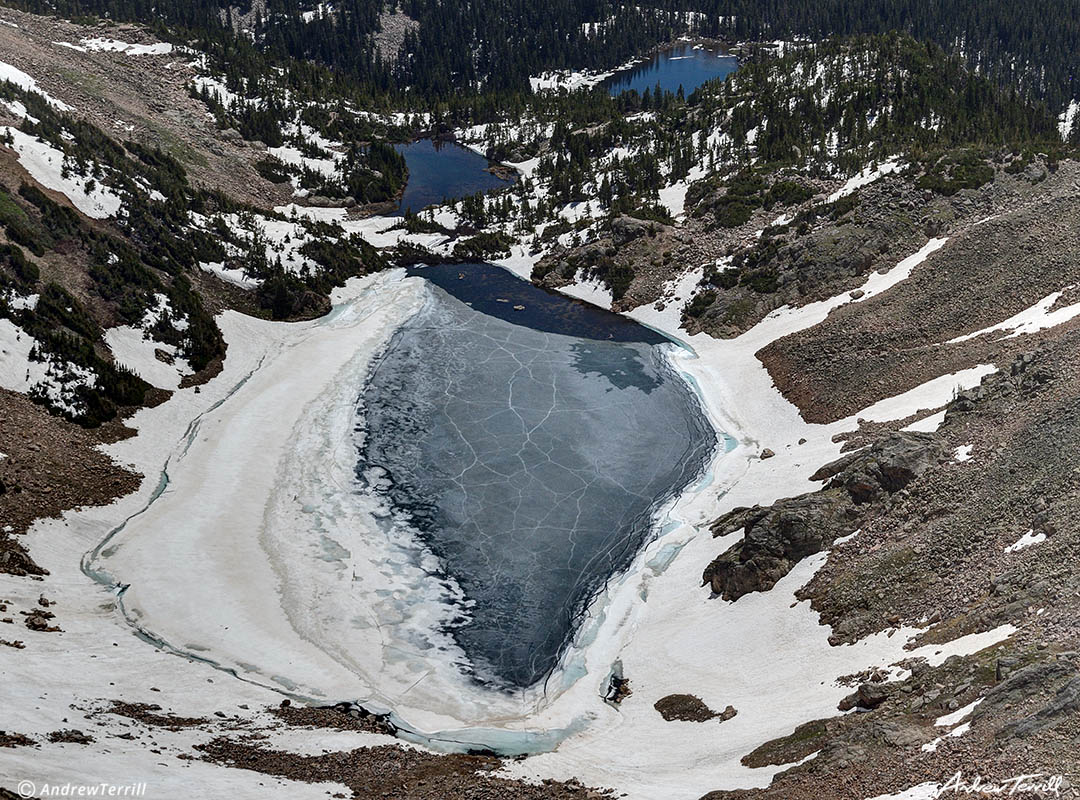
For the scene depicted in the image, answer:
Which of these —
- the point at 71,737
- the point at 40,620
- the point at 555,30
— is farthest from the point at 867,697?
the point at 555,30

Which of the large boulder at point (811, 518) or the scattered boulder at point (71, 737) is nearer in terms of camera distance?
the scattered boulder at point (71, 737)

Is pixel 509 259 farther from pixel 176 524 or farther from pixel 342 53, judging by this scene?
pixel 342 53

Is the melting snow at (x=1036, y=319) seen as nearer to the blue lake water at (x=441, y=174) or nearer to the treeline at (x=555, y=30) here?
the blue lake water at (x=441, y=174)

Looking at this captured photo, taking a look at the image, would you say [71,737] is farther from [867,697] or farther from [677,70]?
[677,70]

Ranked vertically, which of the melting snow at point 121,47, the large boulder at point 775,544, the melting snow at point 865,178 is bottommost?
the large boulder at point 775,544

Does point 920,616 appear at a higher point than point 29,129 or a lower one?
lower

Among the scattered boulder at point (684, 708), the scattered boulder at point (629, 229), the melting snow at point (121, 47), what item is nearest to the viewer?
the scattered boulder at point (684, 708)

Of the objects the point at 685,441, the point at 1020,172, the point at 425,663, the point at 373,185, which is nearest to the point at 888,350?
the point at 685,441

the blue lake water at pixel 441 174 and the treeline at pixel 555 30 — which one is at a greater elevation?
the treeline at pixel 555 30

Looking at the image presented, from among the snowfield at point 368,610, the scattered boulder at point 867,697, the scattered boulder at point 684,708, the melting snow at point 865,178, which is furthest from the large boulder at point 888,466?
the melting snow at point 865,178
